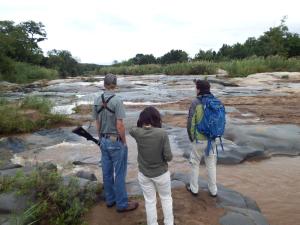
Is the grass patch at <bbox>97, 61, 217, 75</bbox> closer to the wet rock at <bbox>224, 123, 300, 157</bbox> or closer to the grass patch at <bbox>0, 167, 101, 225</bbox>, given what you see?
the wet rock at <bbox>224, 123, 300, 157</bbox>

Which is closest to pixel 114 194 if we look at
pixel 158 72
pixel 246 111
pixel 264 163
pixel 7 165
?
pixel 7 165

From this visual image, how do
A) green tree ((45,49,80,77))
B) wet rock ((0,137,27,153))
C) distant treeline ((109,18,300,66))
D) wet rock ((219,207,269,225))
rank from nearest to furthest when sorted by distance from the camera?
wet rock ((219,207,269,225)), wet rock ((0,137,27,153)), distant treeline ((109,18,300,66)), green tree ((45,49,80,77))

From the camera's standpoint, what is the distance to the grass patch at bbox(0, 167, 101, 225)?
4.77 meters

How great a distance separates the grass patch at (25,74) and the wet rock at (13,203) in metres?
35.0

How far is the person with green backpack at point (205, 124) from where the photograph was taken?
527 cm

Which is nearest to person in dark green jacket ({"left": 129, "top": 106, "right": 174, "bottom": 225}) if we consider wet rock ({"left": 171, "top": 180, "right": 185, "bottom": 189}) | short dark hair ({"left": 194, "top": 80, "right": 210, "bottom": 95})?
short dark hair ({"left": 194, "top": 80, "right": 210, "bottom": 95})

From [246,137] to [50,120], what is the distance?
6.21 metres

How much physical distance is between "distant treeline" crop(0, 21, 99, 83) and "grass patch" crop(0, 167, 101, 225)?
32119mm

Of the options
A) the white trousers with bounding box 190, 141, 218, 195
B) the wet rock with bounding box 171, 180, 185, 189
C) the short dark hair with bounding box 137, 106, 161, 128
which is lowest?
the wet rock with bounding box 171, 180, 185, 189

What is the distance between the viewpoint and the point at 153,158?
4426 millimetres

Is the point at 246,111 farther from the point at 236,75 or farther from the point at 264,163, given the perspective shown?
the point at 236,75

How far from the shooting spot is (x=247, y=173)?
300 inches

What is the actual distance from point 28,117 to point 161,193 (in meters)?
8.91

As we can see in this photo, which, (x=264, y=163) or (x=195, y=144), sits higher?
(x=195, y=144)
